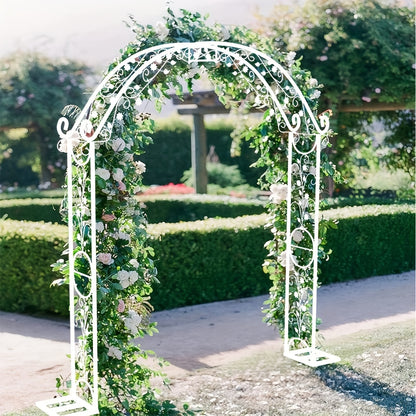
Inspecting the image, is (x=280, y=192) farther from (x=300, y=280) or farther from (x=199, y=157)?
(x=199, y=157)

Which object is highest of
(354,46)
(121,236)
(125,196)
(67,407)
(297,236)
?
(354,46)

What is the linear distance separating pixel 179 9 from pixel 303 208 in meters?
1.67

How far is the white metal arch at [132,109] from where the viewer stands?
4.00 meters

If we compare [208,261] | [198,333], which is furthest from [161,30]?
[208,261]

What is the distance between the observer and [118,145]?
405 cm

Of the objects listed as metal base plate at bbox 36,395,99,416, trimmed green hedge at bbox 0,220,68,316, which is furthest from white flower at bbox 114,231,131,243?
trimmed green hedge at bbox 0,220,68,316

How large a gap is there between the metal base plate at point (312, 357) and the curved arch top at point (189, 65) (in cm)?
157

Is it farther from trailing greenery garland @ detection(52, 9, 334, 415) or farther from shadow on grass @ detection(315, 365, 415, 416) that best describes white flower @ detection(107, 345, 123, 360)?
shadow on grass @ detection(315, 365, 415, 416)

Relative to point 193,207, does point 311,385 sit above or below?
below

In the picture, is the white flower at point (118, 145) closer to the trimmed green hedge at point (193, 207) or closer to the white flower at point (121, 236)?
the white flower at point (121, 236)

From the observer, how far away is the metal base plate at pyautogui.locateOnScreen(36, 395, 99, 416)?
4.00 meters

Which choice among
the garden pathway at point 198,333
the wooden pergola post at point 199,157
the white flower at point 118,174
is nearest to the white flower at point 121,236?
the white flower at point 118,174

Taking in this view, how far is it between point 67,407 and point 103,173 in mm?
1383

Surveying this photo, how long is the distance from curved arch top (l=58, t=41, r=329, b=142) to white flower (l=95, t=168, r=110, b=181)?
197mm
